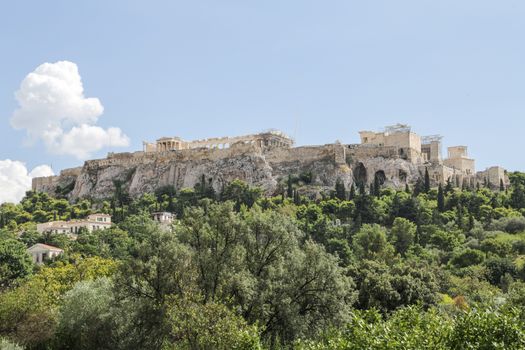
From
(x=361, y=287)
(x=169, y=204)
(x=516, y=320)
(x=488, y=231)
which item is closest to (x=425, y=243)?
(x=488, y=231)

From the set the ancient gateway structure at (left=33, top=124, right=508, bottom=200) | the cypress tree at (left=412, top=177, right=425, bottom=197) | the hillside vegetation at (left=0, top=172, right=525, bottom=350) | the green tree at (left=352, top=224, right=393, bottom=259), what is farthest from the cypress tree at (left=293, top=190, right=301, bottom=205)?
the hillside vegetation at (left=0, top=172, right=525, bottom=350)

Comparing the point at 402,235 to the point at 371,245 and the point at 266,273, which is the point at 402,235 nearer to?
the point at 371,245

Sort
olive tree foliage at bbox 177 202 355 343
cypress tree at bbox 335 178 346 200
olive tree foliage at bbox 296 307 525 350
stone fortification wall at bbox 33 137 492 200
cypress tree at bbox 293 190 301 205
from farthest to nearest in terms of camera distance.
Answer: stone fortification wall at bbox 33 137 492 200, cypress tree at bbox 293 190 301 205, cypress tree at bbox 335 178 346 200, olive tree foliage at bbox 177 202 355 343, olive tree foliage at bbox 296 307 525 350

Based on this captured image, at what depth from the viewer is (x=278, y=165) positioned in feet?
343

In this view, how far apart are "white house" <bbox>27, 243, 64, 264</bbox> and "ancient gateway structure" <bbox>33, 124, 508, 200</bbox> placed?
2968cm

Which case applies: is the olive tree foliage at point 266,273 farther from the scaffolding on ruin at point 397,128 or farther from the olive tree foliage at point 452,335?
the scaffolding on ruin at point 397,128

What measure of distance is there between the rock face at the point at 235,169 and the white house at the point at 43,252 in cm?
2929

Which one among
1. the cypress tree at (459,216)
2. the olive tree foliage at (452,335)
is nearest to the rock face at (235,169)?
the cypress tree at (459,216)

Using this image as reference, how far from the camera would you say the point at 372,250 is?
219ft

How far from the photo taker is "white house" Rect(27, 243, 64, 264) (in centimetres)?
7500

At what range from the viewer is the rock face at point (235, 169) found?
3868 inches

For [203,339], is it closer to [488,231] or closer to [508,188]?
[488,231]

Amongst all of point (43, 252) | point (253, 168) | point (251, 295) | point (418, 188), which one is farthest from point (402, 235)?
point (251, 295)

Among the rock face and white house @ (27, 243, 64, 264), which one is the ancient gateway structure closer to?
the rock face
